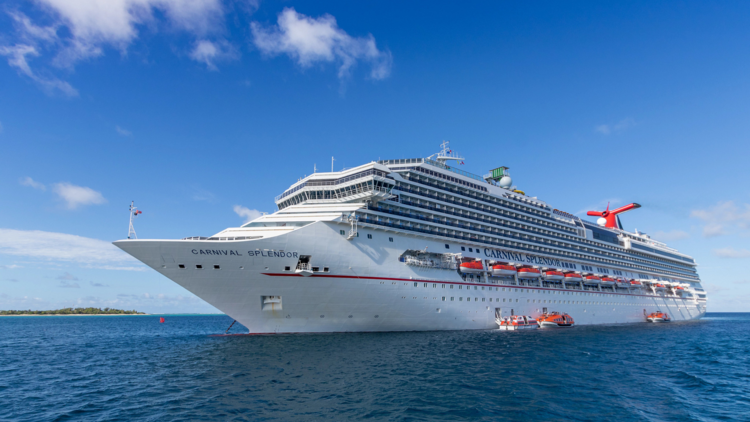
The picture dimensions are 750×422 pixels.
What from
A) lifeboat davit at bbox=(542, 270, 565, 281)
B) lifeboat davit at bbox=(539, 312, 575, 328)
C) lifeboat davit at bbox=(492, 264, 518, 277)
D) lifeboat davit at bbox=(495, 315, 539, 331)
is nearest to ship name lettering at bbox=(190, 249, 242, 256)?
lifeboat davit at bbox=(492, 264, 518, 277)

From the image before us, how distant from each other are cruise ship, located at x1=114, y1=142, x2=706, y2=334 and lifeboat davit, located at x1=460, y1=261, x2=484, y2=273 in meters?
0.11

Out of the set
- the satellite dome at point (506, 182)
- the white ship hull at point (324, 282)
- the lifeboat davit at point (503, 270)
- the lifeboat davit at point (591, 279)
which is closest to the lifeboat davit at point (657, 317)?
the lifeboat davit at point (591, 279)

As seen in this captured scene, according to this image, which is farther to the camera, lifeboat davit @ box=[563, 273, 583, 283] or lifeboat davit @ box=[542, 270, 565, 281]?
lifeboat davit @ box=[563, 273, 583, 283]

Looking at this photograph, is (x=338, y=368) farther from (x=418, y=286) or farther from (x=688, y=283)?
(x=688, y=283)

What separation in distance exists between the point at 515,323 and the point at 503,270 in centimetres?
566

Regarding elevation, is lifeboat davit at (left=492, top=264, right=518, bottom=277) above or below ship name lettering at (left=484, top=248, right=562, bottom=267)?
below

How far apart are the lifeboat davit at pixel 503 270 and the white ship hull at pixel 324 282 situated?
135 inches

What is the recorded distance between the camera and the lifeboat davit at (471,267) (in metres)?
36.6

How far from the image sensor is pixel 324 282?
92.1 ft

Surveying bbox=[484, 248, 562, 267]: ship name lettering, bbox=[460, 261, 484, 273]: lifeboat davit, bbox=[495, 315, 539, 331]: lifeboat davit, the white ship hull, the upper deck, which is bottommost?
bbox=[495, 315, 539, 331]: lifeboat davit

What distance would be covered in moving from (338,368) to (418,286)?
1557 cm

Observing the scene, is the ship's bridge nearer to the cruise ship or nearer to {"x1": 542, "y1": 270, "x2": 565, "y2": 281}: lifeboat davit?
the cruise ship

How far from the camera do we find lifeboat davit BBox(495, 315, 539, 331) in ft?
129

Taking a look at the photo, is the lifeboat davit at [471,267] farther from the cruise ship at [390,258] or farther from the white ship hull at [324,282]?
the white ship hull at [324,282]
